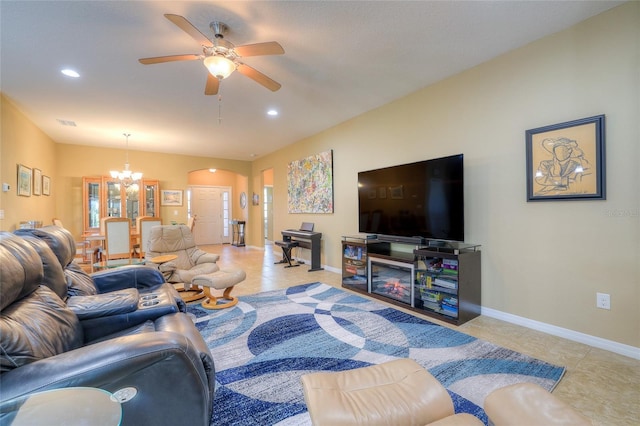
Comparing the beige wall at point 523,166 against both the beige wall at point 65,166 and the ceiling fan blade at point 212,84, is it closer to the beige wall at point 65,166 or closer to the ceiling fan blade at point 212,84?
the ceiling fan blade at point 212,84

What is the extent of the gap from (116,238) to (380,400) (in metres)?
5.18

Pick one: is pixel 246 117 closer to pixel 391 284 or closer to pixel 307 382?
pixel 391 284

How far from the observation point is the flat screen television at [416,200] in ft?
9.73

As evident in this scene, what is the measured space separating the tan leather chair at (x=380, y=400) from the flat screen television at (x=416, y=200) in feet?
6.87

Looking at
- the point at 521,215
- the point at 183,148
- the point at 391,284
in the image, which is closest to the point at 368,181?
the point at 391,284

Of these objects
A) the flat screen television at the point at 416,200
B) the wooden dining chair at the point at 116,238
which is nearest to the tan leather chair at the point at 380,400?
the flat screen television at the point at 416,200

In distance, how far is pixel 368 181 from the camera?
13.3 ft

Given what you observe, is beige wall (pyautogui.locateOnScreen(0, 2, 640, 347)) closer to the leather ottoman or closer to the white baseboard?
the white baseboard

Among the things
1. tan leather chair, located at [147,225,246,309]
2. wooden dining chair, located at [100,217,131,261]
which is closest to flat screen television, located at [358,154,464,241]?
tan leather chair, located at [147,225,246,309]

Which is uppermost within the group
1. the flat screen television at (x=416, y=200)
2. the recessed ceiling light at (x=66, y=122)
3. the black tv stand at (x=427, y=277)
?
the recessed ceiling light at (x=66, y=122)

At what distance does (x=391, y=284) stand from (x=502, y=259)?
4.25ft

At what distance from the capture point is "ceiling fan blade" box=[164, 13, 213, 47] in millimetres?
1820

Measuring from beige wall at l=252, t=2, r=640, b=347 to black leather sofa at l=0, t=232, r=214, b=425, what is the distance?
2.91 meters

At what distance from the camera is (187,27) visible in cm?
195
